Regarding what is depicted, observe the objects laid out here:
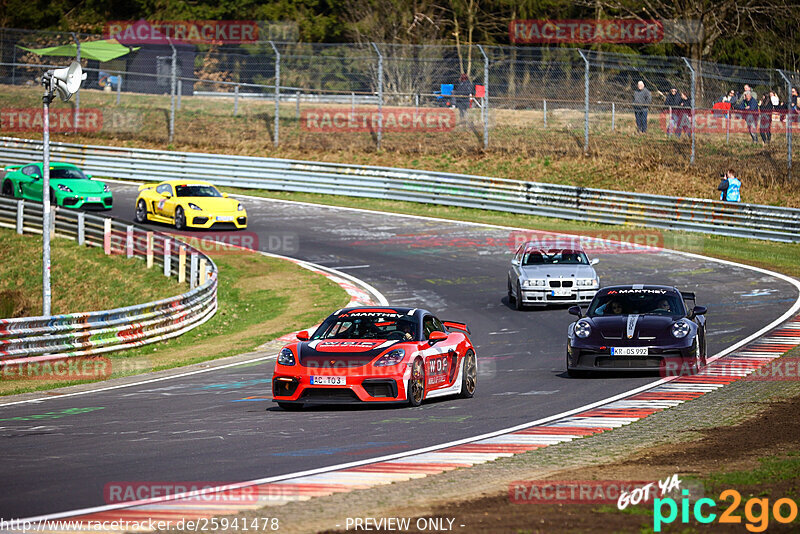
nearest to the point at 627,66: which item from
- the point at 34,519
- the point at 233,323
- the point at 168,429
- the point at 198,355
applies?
the point at 233,323

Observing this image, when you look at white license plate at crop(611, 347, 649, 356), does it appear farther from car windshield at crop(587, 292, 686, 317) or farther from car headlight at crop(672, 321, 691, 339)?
car windshield at crop(587, 292, 686, 317)

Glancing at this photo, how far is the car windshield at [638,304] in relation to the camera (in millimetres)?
15328

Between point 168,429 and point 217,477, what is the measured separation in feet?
8.74

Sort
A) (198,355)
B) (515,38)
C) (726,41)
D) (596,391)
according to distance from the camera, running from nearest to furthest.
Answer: (596,391) < (198,355) < (726,41) < (515,38)

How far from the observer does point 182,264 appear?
25.5 metres

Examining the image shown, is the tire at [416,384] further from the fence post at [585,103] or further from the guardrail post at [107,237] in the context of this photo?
the fence post at [585,103]

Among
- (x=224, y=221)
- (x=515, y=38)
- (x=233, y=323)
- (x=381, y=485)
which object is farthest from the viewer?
(x=515, y=38)

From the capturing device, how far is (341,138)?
41156 millimetres

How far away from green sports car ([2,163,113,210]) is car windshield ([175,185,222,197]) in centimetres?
294

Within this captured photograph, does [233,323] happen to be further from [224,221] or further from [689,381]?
[689,381]

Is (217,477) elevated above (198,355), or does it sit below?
above

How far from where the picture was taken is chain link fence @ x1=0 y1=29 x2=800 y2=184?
108 feet

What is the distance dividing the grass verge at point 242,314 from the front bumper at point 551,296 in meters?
3.87

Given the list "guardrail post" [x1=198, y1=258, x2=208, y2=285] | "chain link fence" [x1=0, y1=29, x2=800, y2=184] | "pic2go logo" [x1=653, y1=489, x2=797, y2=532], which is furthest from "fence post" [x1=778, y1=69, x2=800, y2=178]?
"pic2go logo" [x1=653, y1=489, x2=797, y2=532]
